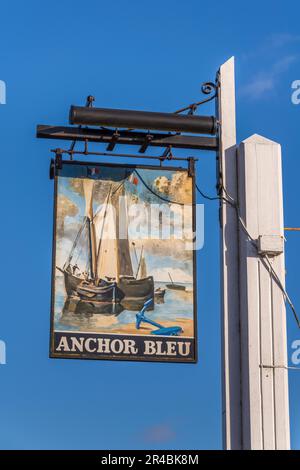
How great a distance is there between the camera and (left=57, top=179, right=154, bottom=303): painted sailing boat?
61.6ft

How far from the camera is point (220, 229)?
19422mm

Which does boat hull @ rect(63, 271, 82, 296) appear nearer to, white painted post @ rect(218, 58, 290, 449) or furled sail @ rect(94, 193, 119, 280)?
furled sail @ rect(94, 193, 119, 280)

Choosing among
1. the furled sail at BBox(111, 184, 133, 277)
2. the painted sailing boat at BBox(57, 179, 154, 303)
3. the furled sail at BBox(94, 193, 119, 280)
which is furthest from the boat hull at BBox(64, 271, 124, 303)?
the furled sail at BBox(111, 184, 133, 277)

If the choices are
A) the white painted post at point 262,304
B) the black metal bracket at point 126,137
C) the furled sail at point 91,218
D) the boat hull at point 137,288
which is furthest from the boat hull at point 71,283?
the white painted post at point 262,304

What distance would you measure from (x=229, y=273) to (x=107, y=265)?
56.2 inches

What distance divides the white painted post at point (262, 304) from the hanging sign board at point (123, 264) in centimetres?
61

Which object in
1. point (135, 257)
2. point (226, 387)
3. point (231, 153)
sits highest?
point (231, 153)

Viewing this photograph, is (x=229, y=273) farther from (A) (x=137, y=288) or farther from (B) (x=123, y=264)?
(B) (x=123, y=264)

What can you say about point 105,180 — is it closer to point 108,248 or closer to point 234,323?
point 108,248

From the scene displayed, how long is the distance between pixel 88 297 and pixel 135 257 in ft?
2.37

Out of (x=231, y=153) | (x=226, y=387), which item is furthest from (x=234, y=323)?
(x=231, y=153)

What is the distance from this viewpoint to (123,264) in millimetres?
18938

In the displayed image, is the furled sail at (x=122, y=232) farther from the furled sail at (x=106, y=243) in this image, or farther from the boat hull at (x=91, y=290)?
the boat hull at (x=91, y=290)

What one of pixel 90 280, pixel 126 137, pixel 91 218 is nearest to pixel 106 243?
pixel 91 218
